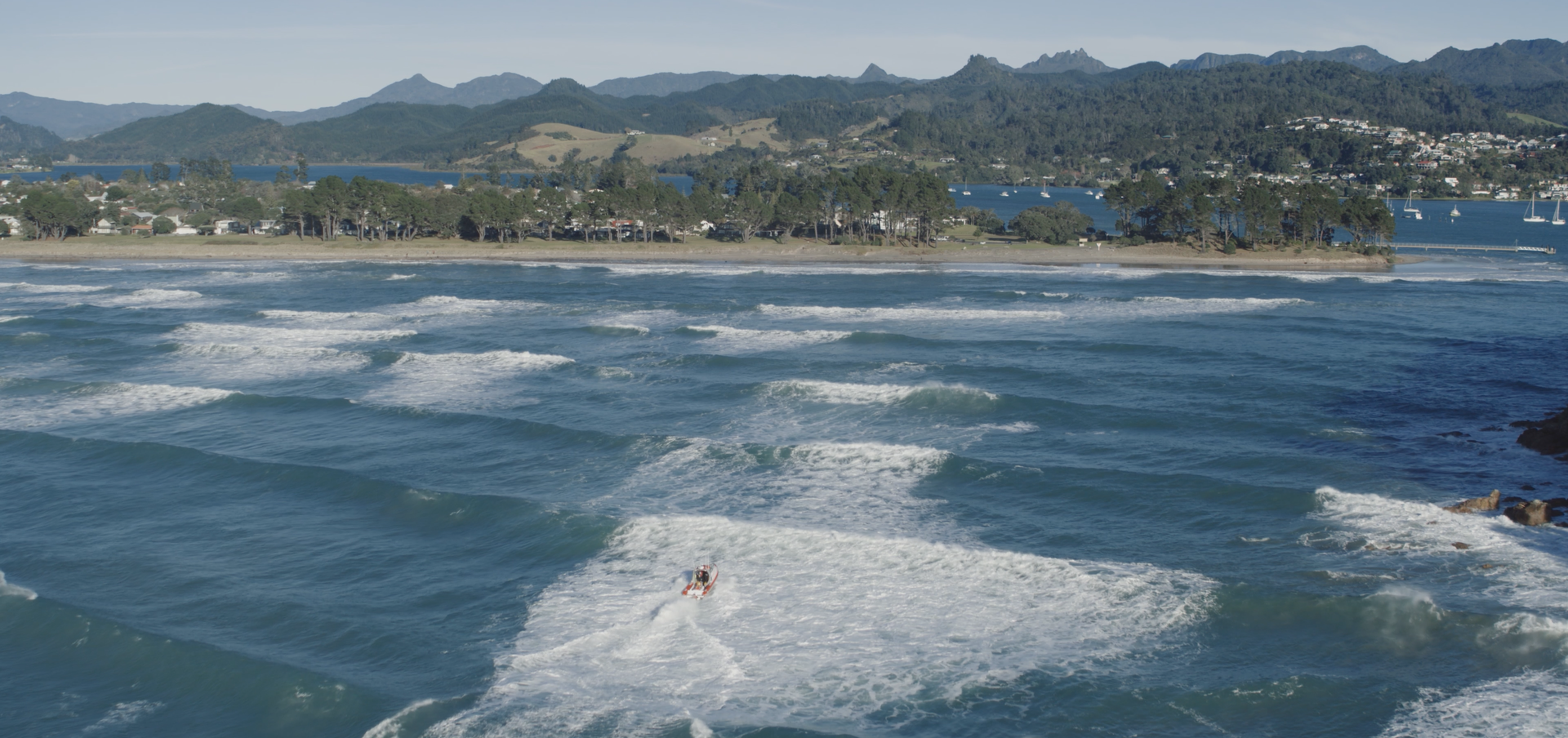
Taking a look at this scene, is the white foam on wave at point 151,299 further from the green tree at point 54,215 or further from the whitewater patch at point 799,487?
the whitewater patch at point 799,487

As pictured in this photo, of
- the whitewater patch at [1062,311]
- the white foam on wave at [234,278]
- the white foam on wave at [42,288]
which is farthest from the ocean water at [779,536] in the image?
the white foam on wave at [234,278]

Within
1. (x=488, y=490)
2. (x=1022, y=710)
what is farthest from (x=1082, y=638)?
(x=488, y=490)

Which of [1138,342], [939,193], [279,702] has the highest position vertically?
[939,193]

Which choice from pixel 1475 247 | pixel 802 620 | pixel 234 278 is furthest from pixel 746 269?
pixel 1475 247

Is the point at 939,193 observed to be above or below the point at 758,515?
above

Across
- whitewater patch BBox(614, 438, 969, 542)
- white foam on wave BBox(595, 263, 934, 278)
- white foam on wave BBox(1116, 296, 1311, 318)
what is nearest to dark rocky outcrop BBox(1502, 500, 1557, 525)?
whitewater patch BBox(614, 438, 969, 542)

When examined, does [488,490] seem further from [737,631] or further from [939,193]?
[939,193]
